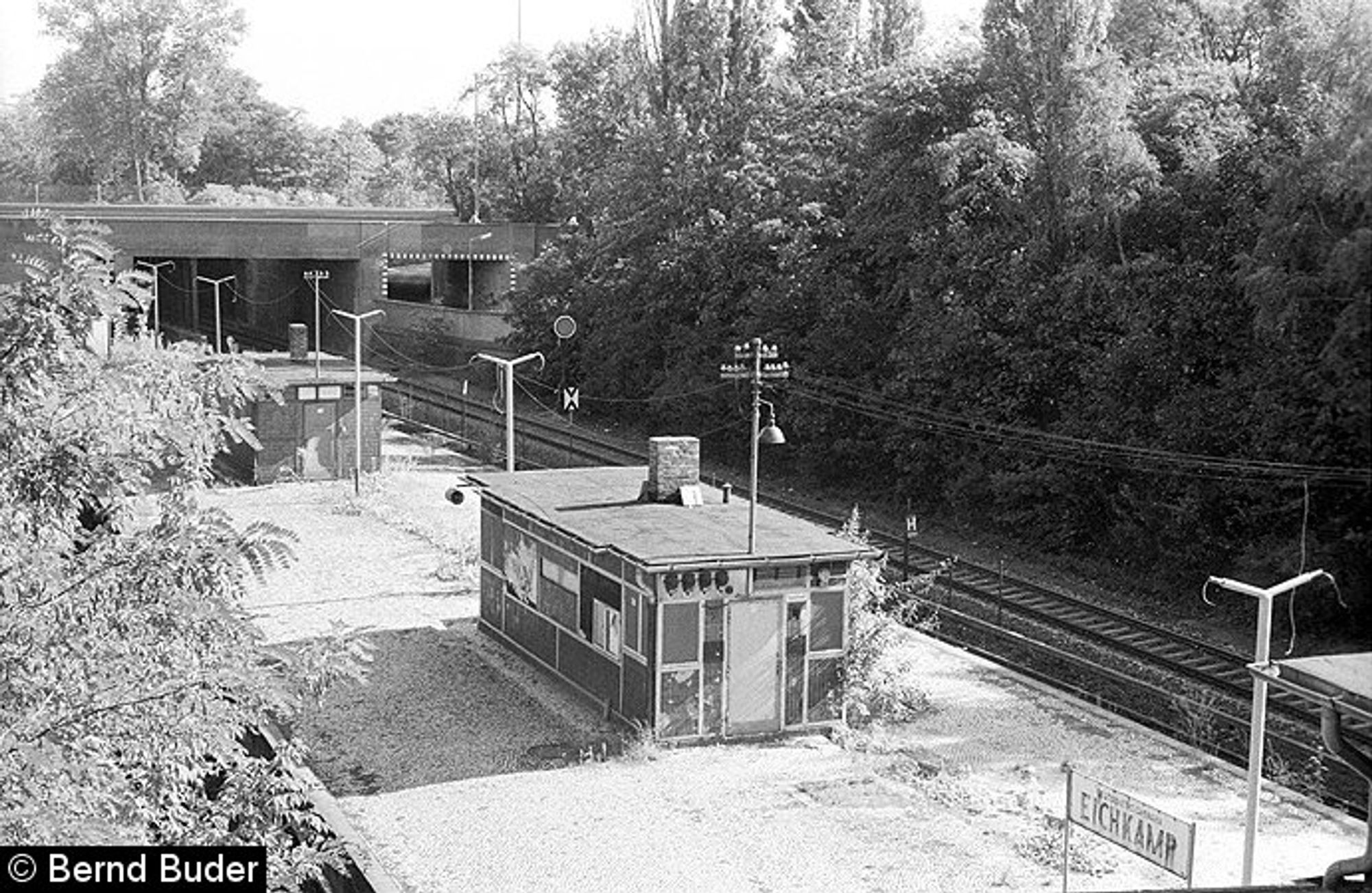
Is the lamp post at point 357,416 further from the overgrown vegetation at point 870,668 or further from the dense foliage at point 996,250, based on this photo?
the overgrown vegetation at point 870,668

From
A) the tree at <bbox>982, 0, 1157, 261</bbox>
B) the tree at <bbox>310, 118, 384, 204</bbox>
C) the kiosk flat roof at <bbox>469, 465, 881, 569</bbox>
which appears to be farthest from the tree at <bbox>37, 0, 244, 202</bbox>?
the tree at <bbox>310, 118, 384, 204</bbox>

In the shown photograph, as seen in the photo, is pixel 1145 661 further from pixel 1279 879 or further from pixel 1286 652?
pixel 1279 879

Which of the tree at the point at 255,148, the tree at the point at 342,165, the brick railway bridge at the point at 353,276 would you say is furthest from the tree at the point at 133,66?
the tree at the point at 342,165

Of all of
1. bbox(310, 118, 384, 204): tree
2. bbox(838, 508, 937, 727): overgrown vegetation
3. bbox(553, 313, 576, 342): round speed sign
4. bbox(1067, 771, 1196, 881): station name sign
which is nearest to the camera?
bbox(1067, 771, 1196, 881): station name sign

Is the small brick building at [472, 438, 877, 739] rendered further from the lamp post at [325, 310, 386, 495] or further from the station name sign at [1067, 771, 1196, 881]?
the lamp post at [325, 310, 386, 495]

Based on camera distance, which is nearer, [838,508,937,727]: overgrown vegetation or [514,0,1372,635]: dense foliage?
[838,508,937,727]: overgrown vegetation

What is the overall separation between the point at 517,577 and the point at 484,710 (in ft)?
7.39

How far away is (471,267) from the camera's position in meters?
51.2

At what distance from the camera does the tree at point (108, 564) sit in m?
5.16

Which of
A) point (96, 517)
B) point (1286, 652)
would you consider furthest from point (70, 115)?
point (1286, 652)

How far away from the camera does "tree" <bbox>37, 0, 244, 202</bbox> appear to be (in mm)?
10047

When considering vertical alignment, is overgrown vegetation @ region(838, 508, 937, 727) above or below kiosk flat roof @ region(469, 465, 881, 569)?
below

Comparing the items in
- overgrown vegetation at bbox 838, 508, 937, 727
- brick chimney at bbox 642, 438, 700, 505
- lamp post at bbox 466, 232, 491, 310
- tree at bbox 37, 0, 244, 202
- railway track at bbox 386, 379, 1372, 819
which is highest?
tree at bbox 37, 0, 244, 202

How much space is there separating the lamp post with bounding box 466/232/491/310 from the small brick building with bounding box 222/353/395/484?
17976 mm
